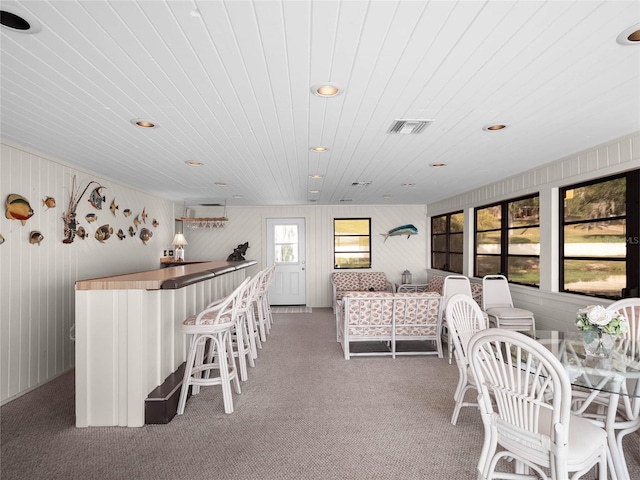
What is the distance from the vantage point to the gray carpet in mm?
2375

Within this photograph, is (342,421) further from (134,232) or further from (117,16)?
(134,232)

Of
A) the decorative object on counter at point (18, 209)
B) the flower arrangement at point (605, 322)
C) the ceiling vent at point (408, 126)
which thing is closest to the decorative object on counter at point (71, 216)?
the decorative object on counter at point (18, 209)

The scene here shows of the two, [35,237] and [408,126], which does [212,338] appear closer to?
[35,237]

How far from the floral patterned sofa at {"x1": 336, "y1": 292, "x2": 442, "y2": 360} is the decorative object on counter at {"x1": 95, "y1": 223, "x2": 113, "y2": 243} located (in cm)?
324

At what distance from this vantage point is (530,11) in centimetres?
160

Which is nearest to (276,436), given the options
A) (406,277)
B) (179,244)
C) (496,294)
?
(496,294)

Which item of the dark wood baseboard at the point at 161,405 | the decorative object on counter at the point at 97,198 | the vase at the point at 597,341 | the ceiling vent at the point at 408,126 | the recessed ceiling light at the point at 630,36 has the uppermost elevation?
the recessed ceiling light at the point at 630,36

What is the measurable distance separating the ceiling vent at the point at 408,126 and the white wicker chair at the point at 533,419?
5.77 feet

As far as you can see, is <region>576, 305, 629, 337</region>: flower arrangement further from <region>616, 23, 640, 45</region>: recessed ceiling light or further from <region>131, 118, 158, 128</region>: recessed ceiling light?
<region>131, 118, 158, 128</region>: recessed ceiling light

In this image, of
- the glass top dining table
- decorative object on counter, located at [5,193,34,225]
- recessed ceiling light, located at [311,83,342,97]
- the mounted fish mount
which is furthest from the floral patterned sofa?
the mounted fish mount

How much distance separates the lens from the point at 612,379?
1.97 meters

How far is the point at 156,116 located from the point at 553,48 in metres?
2.55

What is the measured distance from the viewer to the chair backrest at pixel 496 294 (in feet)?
17.0

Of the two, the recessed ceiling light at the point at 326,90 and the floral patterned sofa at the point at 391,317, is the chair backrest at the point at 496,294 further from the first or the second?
the recessed ceiling light at the point at 326,90
